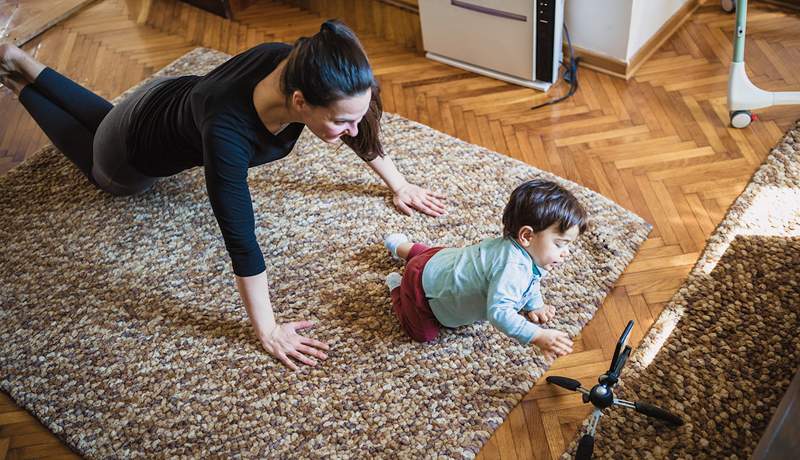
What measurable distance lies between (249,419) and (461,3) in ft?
4.56

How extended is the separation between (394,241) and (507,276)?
1.55 ft

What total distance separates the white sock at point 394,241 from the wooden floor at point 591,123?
48cm

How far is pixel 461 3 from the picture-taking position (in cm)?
222

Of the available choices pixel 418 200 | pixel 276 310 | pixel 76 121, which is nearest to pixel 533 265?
pixel 418 200

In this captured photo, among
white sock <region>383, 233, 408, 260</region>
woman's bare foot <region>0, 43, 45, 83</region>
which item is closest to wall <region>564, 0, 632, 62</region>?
white sock <region>383, 233, 408, 260</region>

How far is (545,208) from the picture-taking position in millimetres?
1325

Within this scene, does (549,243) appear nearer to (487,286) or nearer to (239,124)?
(487,286)

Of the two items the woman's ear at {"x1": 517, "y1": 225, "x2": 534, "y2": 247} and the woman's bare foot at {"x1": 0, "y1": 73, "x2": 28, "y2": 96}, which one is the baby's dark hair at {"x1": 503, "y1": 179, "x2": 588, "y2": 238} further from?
the woman's bare foot at {"x1": 0, "y1": 73, "x2": 28, "y2": 96}

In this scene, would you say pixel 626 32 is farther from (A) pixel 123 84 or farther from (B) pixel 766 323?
(A) pixel 123 84

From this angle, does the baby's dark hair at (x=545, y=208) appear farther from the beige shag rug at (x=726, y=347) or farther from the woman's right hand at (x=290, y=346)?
the woman's right hand at (x=290, y=346)

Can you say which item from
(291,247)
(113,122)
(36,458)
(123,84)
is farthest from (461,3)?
(36,458)

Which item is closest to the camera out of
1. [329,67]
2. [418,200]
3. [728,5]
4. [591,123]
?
[329,67]

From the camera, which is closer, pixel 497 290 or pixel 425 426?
pixel 497 290

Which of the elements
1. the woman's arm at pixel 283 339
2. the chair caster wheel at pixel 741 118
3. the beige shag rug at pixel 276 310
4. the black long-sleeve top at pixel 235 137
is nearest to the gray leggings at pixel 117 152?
the beige shag rug at pixel 276 310
